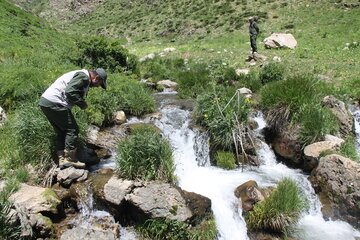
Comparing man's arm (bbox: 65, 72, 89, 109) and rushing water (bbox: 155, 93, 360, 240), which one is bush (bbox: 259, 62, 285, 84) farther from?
man's arm (bbox: 65, 72, 89, 109)

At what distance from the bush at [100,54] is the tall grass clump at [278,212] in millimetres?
Result: 13405

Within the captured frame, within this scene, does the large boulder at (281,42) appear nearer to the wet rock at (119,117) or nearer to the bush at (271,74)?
the bush at (271,74)

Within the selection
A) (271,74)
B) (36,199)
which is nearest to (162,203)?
(36,199)

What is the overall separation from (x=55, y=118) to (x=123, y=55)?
468 inches

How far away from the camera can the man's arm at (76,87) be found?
9.02 metres

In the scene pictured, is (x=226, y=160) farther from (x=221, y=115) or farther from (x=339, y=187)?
(x=339, y=187)

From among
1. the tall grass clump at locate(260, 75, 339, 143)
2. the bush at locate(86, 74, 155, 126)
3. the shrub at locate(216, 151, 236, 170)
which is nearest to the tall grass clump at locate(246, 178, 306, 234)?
the shrub at locate(216, 151, 236, 170)

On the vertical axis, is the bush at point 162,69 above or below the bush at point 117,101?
below

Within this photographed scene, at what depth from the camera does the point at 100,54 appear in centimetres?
2050

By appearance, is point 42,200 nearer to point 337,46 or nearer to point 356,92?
point 356,92

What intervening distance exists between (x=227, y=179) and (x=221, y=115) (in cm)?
218

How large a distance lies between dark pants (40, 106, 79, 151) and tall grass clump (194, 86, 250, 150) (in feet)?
14.3

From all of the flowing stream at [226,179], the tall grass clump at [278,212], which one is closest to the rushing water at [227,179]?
the flowing stream at [226,179]

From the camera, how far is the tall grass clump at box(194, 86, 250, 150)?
467 inches
